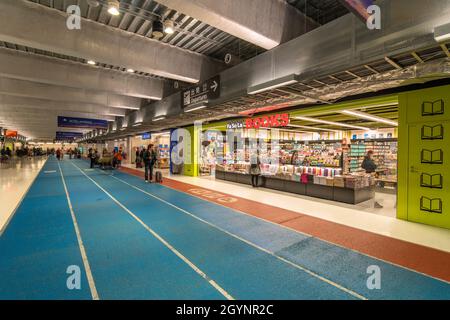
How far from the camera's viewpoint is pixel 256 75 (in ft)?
18.6

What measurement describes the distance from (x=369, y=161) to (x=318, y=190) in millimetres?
2261

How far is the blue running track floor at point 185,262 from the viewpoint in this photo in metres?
2.56

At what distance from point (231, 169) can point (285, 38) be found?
7.80 m

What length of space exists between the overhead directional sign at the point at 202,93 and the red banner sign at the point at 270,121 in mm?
2985

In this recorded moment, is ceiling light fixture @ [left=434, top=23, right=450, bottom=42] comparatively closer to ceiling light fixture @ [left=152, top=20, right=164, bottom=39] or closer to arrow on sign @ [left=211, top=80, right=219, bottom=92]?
ceiling light fixture @ [left=152, top=20, right=164, bottom=39]

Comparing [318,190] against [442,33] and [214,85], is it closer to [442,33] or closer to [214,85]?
[214,85]

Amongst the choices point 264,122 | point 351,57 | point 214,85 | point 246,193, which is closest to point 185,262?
point 351,57

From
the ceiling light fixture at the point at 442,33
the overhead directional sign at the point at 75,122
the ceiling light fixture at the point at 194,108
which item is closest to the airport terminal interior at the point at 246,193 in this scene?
the ceiling light fixture at the point at 442,33

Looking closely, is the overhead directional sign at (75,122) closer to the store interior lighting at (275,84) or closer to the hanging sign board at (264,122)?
the hanging sign board at (264,122)

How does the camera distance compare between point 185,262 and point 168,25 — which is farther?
point 168,25

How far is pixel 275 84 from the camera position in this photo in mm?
4758

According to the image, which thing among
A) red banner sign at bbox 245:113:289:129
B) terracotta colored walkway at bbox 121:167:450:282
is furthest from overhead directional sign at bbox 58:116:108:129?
terracotta colored walkway at bbox 121:167:450:282

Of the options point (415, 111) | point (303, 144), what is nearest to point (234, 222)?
point (415, 111)
